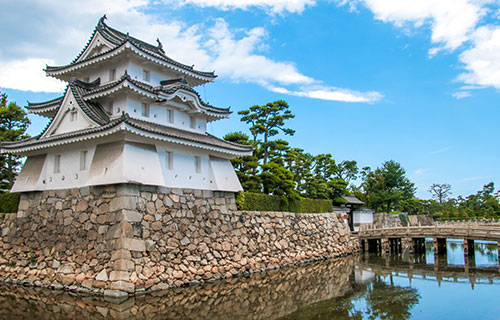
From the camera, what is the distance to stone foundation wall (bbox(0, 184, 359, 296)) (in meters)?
12.9

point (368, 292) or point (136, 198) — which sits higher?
point (136, 198)

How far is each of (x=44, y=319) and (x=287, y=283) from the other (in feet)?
27.0

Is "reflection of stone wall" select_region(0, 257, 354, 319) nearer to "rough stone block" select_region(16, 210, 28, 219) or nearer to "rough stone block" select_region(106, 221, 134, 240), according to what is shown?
Result: "rough stone block" select_region(106, 221, 134, 240)

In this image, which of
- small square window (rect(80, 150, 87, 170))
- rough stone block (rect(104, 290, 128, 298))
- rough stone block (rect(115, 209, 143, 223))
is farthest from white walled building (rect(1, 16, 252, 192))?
rough stone block (rect(104, 290, 128, 298))

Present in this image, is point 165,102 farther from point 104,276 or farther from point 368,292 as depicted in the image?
point 368,292

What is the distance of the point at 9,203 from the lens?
16.9 meters

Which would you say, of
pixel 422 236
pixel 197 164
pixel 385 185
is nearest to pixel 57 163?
pixel 197 164

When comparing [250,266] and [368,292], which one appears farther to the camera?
[250,266]

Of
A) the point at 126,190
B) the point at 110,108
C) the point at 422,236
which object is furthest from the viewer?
the point at 422,236

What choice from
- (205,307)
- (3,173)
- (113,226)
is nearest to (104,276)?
(113,226)

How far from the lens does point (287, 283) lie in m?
15.1

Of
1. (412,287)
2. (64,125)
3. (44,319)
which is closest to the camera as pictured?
(44,319)

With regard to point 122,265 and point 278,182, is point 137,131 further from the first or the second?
point 278,182

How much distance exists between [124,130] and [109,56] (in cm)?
438
